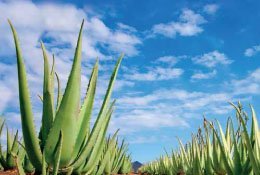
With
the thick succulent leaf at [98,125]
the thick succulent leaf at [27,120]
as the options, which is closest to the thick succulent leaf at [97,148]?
the thick succulent leaf at [98,125]

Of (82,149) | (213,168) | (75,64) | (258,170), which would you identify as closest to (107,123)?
(82,149)

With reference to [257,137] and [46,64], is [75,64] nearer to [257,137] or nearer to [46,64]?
[46,64]

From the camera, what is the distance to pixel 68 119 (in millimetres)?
1793

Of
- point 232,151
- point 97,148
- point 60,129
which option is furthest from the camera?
point 232,151

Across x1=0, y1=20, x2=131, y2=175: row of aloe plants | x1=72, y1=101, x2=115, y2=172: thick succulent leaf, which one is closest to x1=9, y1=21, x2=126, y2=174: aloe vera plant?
x1=0, y1=20, x2=131, y2=175: row of aloe plants

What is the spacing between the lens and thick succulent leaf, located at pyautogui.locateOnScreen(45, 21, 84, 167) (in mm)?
1779

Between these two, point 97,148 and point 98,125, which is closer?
point 98,125

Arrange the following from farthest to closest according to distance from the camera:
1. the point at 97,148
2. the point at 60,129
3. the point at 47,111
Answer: the point at 97,148, the point at 47,111, the point at 60,129

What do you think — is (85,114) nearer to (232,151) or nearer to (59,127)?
(59,127)

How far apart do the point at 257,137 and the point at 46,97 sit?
185 cm

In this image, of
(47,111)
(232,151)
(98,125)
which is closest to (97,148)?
(98,125)

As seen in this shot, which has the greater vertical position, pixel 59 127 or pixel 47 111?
pixel 47 111

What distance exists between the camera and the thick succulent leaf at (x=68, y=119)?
178cm

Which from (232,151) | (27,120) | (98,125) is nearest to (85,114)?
(98,125)
